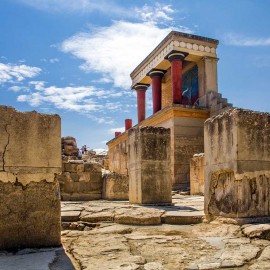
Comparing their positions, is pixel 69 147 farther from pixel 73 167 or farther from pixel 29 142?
pixel 29 142

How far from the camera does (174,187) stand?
12.8 metres

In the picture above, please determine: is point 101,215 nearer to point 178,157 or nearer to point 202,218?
point 202,218

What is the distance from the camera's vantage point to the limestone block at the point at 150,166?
638 centimetres

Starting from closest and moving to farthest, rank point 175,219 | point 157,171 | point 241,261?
point 241,261, point 175,219, point 157,171

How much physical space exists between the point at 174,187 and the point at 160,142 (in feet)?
21.4

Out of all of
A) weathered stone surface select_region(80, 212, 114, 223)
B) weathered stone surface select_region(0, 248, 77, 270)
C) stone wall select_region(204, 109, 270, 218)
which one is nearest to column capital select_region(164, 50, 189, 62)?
stone wall select_region(204, 109, 270, 218)

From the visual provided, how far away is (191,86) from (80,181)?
11.1 meters

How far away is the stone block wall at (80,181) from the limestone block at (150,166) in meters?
2.21

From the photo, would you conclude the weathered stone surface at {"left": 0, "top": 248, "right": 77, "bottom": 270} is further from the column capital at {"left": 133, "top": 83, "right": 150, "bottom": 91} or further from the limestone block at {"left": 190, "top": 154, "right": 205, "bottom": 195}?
the column capital at {"left": 133, "top": 83, "right": 150, "bottom": 91}

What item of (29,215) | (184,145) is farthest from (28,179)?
(184,145)

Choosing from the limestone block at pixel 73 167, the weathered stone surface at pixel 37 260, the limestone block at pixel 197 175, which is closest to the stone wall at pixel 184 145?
the limestone block at pixel 197 175

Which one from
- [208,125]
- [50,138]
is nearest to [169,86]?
[208,125]

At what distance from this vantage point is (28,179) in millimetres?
3016

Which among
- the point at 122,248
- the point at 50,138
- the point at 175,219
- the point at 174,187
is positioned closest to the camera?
the point at 122,248
